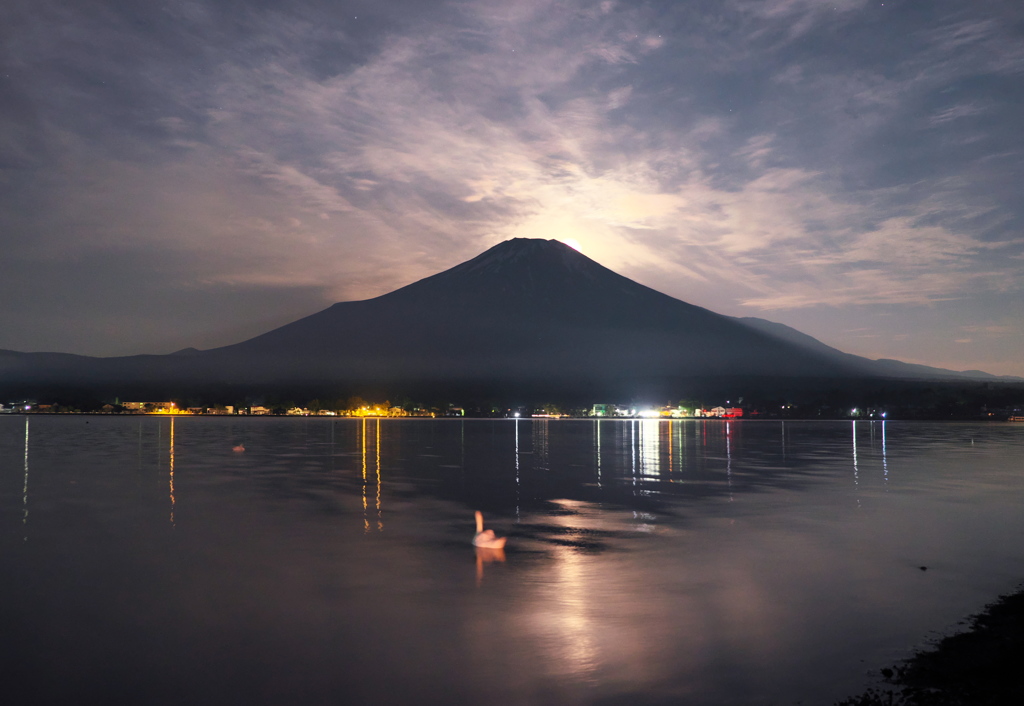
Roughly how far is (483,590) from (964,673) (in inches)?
264

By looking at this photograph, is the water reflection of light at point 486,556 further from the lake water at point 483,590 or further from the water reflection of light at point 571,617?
the water reflection of light at point 571,617

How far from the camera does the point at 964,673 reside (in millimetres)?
8219

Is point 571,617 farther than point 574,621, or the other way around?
point 571,617

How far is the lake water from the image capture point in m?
8.50

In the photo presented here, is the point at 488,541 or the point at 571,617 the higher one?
the point at 488,541

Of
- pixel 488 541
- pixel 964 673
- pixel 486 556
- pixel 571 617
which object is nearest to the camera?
pixel 964 673

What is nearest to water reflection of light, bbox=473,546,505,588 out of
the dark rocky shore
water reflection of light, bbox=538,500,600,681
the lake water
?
the lake water

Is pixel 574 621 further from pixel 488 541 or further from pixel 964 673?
pixel 488 541

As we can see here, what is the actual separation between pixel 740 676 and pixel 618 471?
1054 inches

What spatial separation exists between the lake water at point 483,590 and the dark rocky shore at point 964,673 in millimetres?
313

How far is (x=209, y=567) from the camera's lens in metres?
14.0

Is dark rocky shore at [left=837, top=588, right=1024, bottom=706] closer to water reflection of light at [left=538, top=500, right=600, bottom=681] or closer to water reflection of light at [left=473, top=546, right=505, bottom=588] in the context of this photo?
water reflection of light at [left=538, top=500, right=600, bottom=681]

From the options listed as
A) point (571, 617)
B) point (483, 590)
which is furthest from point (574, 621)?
point (483, 590)

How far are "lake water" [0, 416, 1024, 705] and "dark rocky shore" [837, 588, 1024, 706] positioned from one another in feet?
1.03
